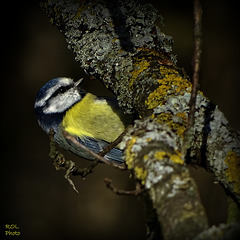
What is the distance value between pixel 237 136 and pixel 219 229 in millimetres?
553

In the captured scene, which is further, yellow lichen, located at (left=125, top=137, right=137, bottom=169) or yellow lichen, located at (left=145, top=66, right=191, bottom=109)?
yellow lichen, located at (left=145, top=66, right=191, bottom=109)

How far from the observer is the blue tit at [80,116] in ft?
7.03

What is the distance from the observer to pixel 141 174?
0.87 m

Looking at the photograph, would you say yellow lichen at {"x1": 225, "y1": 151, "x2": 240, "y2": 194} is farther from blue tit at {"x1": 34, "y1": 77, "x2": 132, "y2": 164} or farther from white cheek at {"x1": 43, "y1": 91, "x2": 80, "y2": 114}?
white cheek at {"x1": 43, "y1": 91, "x2": 80, "y2": 114}

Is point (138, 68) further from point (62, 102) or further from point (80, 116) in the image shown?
point (62, 102)

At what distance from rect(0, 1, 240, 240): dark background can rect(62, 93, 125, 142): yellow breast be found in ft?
4.90

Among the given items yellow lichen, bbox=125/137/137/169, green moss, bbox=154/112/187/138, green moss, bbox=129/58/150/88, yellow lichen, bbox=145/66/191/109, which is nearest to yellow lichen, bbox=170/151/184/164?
yellow lichen, bbox=125/137/137/169

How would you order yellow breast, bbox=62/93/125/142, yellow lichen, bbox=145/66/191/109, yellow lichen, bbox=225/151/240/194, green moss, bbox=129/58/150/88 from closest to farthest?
yellow lichen, bbox=225/151/240/194 < yellow lichen, bbox=145/66/191/109 < green moss, bbox=129/58/150/88 < yellow breast, bbox=62/93/125/142

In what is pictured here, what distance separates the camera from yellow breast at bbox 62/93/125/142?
2.13 metres

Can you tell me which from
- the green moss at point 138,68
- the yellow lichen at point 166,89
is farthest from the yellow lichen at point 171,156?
the green moss at point 138,68

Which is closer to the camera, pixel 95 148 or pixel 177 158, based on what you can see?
pixel 177 158

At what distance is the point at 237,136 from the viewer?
119cm

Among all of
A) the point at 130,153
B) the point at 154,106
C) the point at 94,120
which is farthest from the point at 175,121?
the point at 94,120

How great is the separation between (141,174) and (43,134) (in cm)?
312
